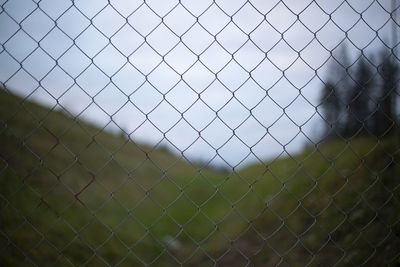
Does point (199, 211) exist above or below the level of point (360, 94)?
below

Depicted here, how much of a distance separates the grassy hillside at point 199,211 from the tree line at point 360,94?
23 centimetres

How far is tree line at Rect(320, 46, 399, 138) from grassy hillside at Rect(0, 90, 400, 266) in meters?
0.23

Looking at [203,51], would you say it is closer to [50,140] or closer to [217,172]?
[50,140]

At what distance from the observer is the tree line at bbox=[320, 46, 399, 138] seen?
5.85 ft

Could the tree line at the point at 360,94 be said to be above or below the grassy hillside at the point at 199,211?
above

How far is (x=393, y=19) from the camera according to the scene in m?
1.73

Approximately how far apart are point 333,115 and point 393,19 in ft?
4.61

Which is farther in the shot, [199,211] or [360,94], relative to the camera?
[360,94]

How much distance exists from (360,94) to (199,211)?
102 cm

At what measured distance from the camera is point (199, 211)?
1.63 meters

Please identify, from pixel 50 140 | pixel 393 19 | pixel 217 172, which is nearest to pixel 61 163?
pixel 50 140

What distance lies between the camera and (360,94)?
1740 mm

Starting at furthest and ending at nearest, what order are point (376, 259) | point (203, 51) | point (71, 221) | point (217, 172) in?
point (217, 172) → point (71, 221) → point (376, 259) → point (203, 51)

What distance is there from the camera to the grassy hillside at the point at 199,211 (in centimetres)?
206
